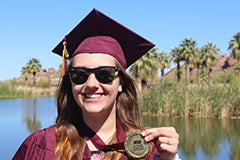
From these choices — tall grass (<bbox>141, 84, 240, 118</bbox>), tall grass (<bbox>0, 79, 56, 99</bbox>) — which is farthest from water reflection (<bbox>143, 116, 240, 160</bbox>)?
tall grass (<bbox>0, 79, 56, 99</bbox>)

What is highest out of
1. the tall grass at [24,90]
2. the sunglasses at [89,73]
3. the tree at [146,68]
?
the tree at [146,68]

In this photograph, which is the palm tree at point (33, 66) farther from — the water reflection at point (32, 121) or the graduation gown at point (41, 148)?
the graduation gown at point (41, 148)

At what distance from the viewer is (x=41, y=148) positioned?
6.55 ft

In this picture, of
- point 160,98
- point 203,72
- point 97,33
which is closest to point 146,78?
point 160,98

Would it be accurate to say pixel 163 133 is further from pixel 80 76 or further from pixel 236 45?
pixel 236 45

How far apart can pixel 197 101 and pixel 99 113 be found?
54.9 feet

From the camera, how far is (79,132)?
6.81ft

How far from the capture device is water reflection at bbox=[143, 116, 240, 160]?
11383 millimetres

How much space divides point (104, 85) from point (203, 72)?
5303cm

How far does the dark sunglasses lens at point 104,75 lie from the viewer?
194 centimetres

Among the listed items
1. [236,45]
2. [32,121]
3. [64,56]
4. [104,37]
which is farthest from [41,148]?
[236,45]

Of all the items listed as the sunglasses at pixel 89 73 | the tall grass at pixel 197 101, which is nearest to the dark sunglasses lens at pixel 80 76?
the sunglasses at pixel 89 73

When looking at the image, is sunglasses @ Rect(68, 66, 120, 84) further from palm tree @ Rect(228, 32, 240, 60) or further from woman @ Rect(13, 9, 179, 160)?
palm tree @ Rect(228, 32, 240, 60)

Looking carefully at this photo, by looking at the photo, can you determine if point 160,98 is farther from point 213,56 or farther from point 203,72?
point 203,72
